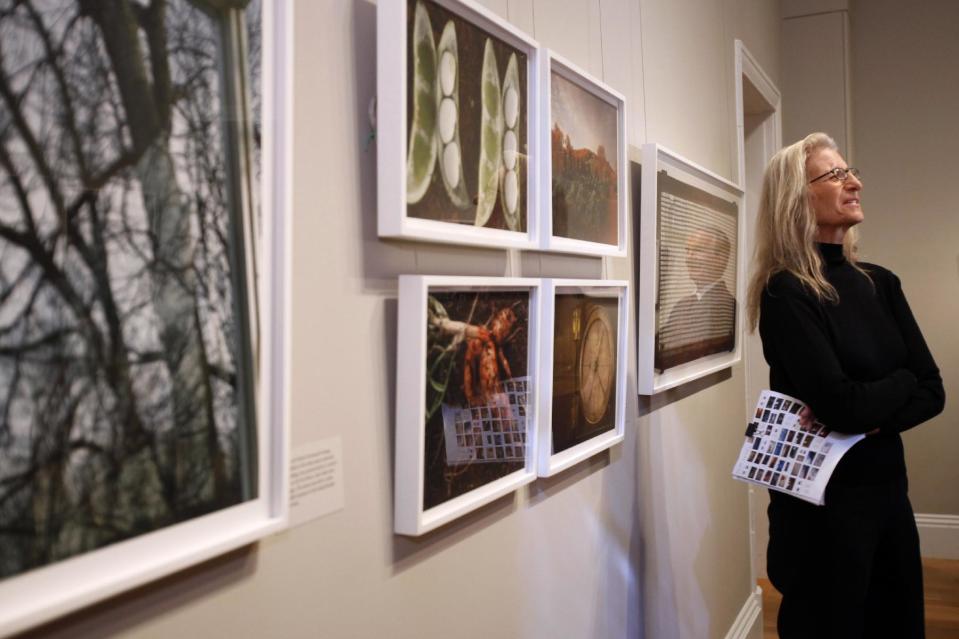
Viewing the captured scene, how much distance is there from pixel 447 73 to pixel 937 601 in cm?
414

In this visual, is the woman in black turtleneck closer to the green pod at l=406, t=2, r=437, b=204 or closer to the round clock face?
the round clock face

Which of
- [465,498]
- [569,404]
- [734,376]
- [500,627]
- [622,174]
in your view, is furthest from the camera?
[734,376]

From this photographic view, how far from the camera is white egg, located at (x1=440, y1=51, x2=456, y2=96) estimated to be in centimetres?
132

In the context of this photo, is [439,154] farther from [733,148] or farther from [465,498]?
[733,148]

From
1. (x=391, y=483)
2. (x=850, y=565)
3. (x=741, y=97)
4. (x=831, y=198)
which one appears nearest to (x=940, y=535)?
(x=741, y=97)

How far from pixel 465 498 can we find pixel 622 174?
1.02 m

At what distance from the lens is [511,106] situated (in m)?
1.54

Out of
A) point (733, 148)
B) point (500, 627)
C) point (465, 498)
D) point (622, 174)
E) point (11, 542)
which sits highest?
point (733, 148)

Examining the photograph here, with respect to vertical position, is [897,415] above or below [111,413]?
below

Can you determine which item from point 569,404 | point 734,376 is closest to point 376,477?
point 569,404

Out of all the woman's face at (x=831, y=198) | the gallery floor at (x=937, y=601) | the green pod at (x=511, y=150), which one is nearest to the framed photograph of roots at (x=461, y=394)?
the green pod at (x=511, y=150)

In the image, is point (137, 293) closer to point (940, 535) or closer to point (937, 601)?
point (937, 601)

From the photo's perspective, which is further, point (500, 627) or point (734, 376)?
point (734, 376)

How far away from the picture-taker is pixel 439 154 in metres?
1.31
